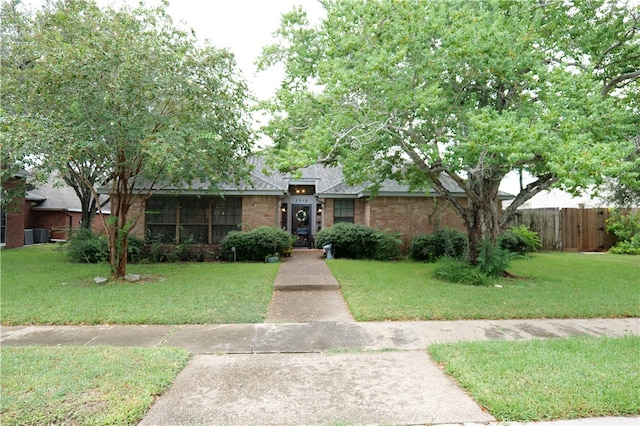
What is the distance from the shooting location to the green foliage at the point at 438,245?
46.0 ft

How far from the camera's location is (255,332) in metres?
5.50

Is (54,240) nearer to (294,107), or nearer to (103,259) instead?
(103,259)

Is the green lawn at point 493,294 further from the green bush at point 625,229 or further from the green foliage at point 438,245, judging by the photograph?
the green bush at point 625,229

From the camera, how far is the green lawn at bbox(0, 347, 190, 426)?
310 cm

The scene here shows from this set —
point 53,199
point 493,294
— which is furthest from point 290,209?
point 53,199

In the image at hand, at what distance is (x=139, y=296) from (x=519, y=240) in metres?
14.8

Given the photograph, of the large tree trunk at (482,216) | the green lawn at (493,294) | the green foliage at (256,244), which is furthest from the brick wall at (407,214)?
the large tree trunk at (482,216)

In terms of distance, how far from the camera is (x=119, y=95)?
25.5 ft

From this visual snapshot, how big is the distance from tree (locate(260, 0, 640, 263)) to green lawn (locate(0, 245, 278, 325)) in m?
2.84

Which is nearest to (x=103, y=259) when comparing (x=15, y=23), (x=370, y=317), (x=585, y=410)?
(x=15, y=23)

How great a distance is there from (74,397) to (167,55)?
7107 mm

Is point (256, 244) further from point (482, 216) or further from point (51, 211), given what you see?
point (51, 211)

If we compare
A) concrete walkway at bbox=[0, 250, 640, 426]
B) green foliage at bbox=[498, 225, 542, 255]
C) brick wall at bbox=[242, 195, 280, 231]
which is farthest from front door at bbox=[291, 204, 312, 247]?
concrete walkway at bbox=[0, 250, 640, 426]

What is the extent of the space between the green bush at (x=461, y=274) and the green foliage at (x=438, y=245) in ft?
11.3
